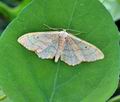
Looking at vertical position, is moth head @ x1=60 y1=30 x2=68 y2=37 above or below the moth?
above

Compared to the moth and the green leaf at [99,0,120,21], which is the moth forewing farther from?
the green leaf at [99,0,120,21]

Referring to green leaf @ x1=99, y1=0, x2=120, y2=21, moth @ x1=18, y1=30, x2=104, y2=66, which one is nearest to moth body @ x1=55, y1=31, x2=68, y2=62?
moth @ x1=18, y1=30, x2=104, y2=66

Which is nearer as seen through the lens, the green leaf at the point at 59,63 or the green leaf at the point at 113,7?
the green leaf at the point at 59,63

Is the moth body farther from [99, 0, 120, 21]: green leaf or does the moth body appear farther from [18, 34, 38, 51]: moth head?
[99, 0, 120, 21]: green leaf

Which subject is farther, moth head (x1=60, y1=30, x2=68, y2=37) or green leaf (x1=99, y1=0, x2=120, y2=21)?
green leaf (x1=99, y1=0, x2=120, y2=21)

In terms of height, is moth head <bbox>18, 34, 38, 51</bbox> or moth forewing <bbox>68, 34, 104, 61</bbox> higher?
moth head <bbox>18, 34, 38, 51</bbox>

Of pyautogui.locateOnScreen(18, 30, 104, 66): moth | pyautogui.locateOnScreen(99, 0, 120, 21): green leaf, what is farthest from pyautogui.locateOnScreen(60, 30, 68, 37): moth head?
pyautogui.locateOnScreen(99, 0, 120, 21): green leaf

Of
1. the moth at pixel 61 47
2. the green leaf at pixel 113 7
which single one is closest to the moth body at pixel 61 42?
the moth at pixel 61 47

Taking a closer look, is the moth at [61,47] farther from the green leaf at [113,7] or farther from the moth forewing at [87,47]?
the green leaf at [113,7]
